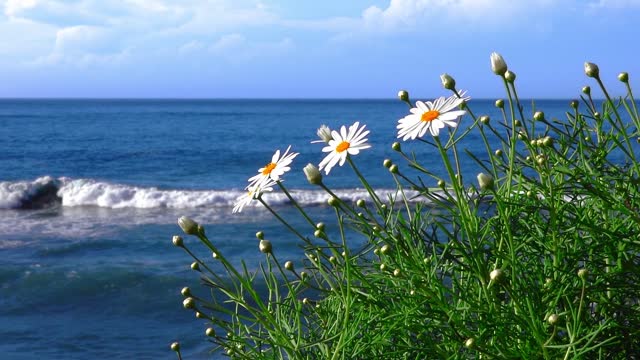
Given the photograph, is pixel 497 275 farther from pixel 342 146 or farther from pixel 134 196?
pixel 134 196

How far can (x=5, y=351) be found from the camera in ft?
18.7

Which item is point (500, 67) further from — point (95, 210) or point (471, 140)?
point (471, 140)

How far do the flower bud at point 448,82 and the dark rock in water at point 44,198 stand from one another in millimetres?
13342

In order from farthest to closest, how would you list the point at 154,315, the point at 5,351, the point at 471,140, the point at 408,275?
the point at 471,140, the point at 154,315, the point at 5,351, the point at 408,275

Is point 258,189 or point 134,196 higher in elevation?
point 258,189

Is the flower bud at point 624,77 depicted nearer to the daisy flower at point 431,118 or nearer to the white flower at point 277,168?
the daisy flower at point 431,118

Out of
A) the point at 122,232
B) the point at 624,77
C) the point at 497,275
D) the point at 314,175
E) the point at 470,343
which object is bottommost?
the point at 122,232

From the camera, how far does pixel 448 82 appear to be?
4.64ft

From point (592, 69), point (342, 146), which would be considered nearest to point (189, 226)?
point (342, 146)

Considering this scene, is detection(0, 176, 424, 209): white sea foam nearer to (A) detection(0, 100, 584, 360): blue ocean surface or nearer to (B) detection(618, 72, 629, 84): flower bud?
(A) detection(0, 100, 584, 360): blue ocean surface

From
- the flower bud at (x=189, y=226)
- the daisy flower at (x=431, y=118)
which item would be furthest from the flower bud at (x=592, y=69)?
the flower bud at (x=189, y=226)

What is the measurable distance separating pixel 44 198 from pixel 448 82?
46.4 feet

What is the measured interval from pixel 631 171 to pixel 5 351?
5.10 meters

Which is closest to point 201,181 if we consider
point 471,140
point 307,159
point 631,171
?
point 307,159
